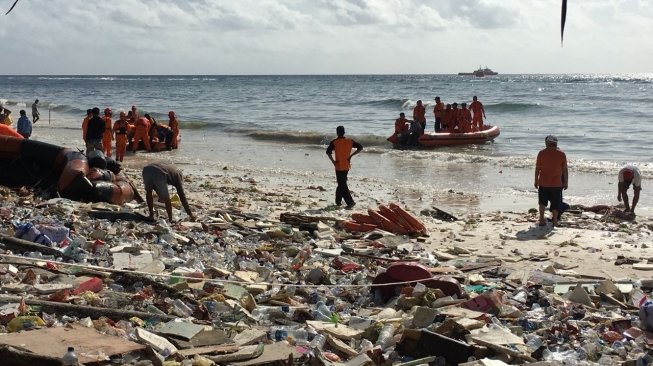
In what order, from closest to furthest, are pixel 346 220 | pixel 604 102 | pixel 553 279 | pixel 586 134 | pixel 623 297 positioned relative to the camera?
pixel 623 297 < pixel 553 279 < pixel 346 220 < pixel 586 134 < pixel 604 102

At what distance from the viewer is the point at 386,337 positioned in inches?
204

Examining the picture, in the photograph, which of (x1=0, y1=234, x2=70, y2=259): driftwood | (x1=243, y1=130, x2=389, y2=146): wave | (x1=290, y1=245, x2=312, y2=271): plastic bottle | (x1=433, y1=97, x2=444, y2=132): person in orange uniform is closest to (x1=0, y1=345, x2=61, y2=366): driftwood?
(x1=0, y1=234, x2=70, y2=259): driftwood

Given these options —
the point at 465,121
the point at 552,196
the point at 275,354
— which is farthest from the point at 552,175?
the point at 465,121

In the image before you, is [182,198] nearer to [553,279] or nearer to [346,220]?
[346,220]

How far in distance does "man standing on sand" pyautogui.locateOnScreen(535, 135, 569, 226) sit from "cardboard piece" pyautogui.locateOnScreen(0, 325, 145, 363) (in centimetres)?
747

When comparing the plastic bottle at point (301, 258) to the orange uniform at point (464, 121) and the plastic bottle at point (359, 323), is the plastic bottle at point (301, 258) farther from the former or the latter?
the orange uniform at point (464, 121)

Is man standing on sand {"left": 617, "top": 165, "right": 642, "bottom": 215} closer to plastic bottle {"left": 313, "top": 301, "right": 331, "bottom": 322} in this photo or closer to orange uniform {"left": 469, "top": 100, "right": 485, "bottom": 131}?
plastic bottle {"left": 313, "top": 301, "right": 331, "bottom": 322}

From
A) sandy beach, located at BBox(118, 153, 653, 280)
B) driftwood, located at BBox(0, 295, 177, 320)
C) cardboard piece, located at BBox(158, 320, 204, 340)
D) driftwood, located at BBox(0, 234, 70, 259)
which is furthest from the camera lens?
sandy beach, located at BBox(118, 153, 653, 280)

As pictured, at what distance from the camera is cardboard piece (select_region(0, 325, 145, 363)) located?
418 cm

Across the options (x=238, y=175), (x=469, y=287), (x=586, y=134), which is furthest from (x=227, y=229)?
(x=586, y=134)

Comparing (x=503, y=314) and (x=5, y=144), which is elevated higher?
(x=5, y=144)

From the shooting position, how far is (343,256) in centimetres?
796

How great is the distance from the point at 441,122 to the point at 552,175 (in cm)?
1337

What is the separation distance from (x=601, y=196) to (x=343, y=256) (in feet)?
27.7
